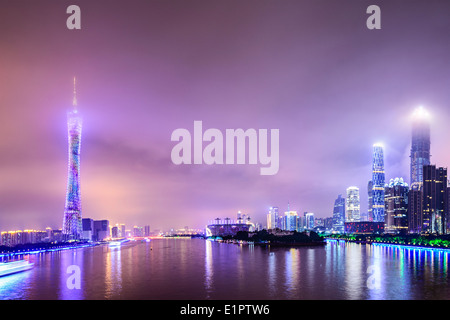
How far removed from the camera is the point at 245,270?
71250 millimetres

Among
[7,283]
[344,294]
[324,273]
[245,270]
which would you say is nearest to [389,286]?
[344,294]

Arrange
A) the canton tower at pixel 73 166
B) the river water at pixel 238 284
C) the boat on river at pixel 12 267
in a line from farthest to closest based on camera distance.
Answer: the canton tower at pixel 73 166 → the boat on river at pixel 12 267 → the river water at pixel 238 284

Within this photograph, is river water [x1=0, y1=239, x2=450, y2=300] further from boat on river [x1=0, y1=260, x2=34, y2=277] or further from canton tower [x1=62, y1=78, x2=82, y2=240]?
canton tower [x1=62, y1=78, x2=82, y2=240]

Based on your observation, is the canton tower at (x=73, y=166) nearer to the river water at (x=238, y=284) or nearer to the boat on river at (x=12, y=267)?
the boat on river at (x=12, y=267)

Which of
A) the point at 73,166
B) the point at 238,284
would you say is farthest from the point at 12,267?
the point at 73,166

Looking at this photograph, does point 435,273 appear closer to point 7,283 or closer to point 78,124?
point 7,283

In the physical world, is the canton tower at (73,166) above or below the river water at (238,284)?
above

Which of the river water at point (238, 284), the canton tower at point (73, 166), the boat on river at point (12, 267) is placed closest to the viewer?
the river water at point (238, 284)

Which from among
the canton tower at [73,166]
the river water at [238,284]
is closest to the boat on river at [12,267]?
the river water at [238,284]

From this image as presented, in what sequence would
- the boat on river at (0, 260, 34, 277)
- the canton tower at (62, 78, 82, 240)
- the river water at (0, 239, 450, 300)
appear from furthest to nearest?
1. the canton tower at (62, 78, 82, 240)
2. the boat on river at (0, 260, 34, 277)
3. the river water at (0, 239, 450, 300)

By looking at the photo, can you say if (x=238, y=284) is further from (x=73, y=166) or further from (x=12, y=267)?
(x=73, y=166)

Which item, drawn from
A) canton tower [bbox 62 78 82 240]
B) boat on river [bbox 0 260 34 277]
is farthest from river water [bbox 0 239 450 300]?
canton tower [bbox 62 78 82 240]

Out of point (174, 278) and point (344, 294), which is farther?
point (174, 278)
